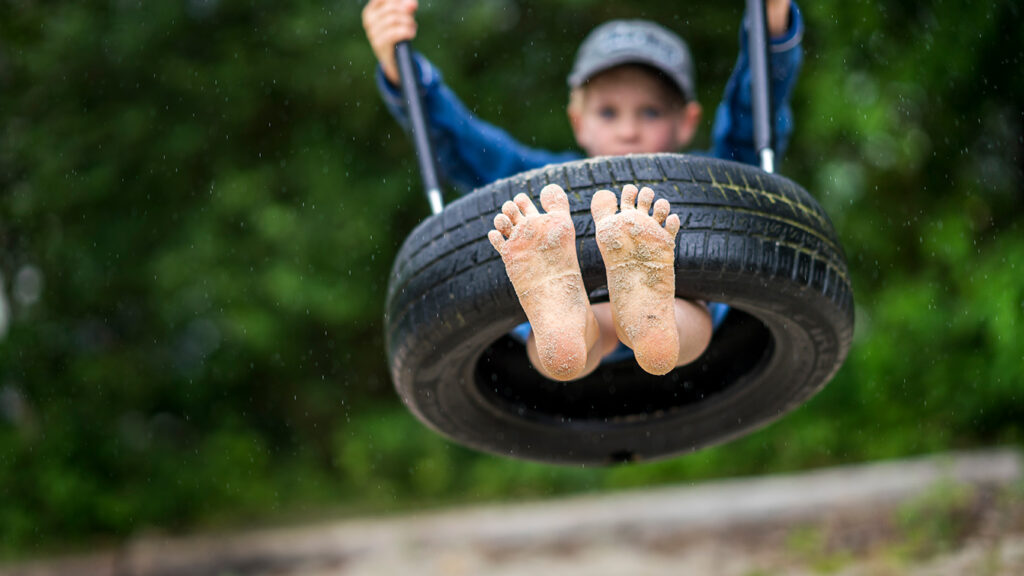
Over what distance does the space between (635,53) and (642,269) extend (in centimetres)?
116

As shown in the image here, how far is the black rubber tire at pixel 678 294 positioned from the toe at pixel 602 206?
0.16 ft

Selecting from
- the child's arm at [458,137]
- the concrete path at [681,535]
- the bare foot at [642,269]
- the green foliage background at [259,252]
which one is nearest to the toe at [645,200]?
the bare foot at [642,269]

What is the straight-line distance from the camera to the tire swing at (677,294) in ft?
5.42

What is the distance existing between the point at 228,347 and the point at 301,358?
51 cm

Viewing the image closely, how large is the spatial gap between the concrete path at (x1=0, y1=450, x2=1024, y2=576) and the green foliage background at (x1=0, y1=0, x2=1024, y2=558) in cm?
35

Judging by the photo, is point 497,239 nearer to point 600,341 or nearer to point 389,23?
point 600,341

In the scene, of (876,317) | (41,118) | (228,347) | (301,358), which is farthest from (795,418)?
(41,118)

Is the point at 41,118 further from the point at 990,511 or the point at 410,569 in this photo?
the point at 990,511

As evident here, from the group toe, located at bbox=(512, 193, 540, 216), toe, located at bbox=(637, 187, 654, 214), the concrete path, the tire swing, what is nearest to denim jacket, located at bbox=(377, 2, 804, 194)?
the tire swing

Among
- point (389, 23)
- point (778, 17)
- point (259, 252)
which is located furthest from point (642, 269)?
point (259, 252)

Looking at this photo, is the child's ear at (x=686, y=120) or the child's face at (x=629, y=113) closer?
the child's face at (x=629, y=113)

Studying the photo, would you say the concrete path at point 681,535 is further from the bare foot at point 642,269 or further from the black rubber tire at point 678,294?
the bare foot at point 642,269

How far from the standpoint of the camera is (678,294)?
5.65ft

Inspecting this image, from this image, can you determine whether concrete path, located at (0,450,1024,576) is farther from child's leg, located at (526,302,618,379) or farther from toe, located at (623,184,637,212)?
toe, located at (623,184,637,212)
